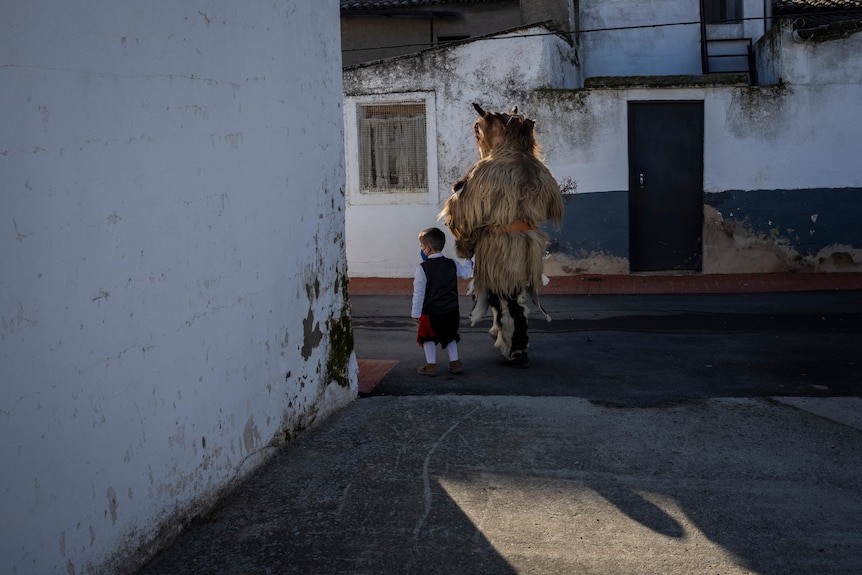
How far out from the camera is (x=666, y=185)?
528 inches

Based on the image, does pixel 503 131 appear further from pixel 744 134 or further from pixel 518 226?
pixel 744 134

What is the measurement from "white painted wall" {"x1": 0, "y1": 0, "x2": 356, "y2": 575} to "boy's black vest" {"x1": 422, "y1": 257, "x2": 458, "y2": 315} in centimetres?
141

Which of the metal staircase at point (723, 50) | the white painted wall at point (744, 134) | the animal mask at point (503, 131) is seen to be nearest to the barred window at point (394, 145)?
the white painted wall at point (744, 134)

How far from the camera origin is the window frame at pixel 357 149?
13938 millimetres

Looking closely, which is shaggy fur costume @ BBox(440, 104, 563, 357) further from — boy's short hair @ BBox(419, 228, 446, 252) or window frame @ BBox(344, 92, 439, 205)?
window frame @ BBox(344, 92, 439, 205)

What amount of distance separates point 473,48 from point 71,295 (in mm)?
10990

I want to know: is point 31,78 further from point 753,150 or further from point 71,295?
point 753,150

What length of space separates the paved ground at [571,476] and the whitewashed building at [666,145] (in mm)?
5615

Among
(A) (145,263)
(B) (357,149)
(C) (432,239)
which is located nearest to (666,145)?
(B) (357,149)

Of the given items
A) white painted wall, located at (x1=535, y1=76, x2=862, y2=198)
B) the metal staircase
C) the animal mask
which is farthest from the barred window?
the animal mask

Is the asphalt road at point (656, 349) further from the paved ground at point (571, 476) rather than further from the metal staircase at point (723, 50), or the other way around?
the metal staircase at point (723, 50)

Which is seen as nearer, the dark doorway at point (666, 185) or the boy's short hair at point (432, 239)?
the boy's short hair at point (432, 239)

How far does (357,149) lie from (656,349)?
726 centimetres

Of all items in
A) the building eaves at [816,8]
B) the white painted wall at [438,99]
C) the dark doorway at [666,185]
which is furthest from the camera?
the building eaves at [816,8]
